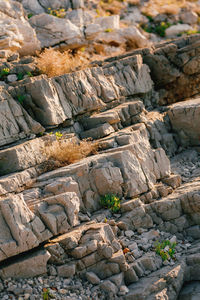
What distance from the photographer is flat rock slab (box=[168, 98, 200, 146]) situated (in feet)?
51.0

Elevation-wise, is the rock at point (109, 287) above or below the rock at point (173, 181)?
below

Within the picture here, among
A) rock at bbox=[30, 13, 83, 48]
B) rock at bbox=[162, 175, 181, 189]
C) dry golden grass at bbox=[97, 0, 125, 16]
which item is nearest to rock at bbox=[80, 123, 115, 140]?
rock at bbox=[162, 175, 181, 189]

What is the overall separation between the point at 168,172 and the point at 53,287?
5477mm

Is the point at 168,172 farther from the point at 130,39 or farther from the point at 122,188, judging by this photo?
the point at 130,39

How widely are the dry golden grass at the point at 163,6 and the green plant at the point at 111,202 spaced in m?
21.4

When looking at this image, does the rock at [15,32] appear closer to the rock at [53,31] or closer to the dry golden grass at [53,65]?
the rock at [53,31]

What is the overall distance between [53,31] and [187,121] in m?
8.75

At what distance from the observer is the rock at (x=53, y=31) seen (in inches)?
792

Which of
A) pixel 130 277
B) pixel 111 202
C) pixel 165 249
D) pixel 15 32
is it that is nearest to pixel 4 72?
pixel 15 32

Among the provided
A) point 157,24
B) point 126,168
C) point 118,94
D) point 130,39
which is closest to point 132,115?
point 118,94

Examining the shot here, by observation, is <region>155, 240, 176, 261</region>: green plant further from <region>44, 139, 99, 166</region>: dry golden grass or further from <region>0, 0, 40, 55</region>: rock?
<region>0, 0, 40, 55</region>: rock

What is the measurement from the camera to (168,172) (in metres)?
12.4

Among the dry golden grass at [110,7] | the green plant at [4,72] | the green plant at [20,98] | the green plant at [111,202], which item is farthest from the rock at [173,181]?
the dry golden grass at [110,7]

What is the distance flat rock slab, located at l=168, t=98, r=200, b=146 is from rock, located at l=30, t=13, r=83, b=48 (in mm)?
7173
